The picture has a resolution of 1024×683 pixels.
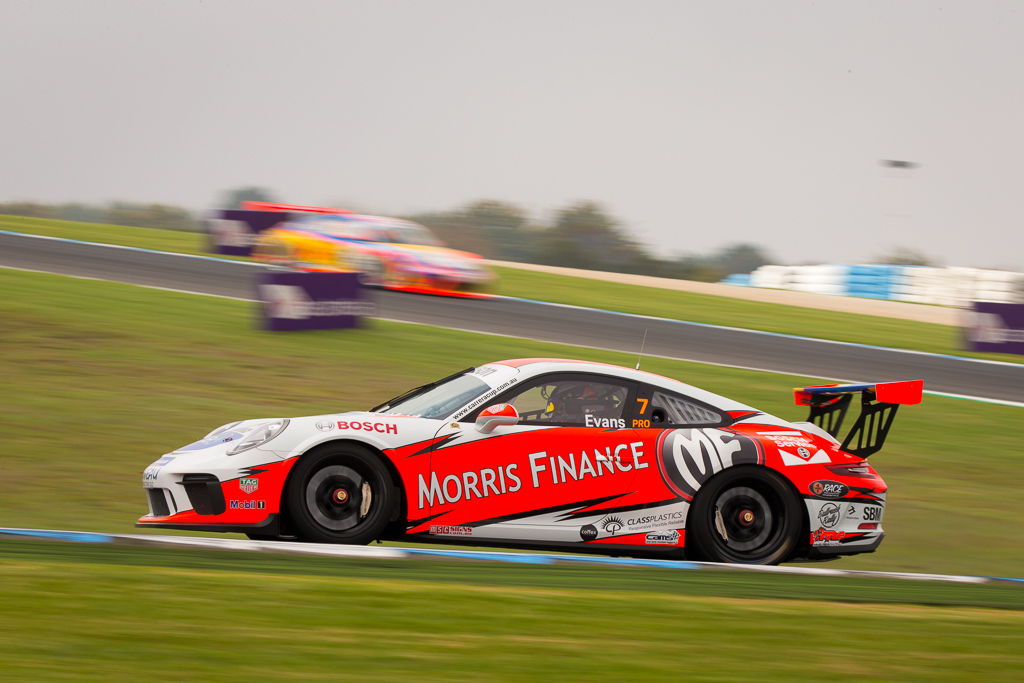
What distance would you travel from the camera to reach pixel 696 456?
7395 mm

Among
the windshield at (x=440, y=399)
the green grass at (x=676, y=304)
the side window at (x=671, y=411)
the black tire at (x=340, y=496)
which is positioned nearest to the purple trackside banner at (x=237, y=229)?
the green grass at (x=676, y=304)

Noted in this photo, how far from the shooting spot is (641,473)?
7.31 metres

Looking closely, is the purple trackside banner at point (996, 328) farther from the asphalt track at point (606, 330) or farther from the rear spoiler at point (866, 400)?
the rear spoiler at point (866, 400)

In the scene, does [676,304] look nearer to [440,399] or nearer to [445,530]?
[440,399]

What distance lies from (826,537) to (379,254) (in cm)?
1513

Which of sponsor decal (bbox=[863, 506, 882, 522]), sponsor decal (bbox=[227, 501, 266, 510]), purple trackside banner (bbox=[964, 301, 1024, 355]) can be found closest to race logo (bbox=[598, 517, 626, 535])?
sponsor decal (bbox=[863, 506, 882, 522])

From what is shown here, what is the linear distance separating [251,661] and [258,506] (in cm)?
259

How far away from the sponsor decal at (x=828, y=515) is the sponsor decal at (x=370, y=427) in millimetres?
2772

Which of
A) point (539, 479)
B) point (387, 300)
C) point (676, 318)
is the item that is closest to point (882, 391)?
point (539, 479)

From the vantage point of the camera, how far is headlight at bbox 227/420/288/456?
22.6ft

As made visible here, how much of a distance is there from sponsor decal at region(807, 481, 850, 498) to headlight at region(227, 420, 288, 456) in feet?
10.9

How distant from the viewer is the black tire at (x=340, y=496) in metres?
6.81

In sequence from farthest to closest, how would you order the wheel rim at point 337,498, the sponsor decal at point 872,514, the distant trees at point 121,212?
the distant trees at point 121,212 < the sponsor decal at point 872,514 < the wheel rim at point 337,498

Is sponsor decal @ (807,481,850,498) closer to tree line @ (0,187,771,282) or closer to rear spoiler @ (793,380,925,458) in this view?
rear spoiler @ (793,380,925,458)
